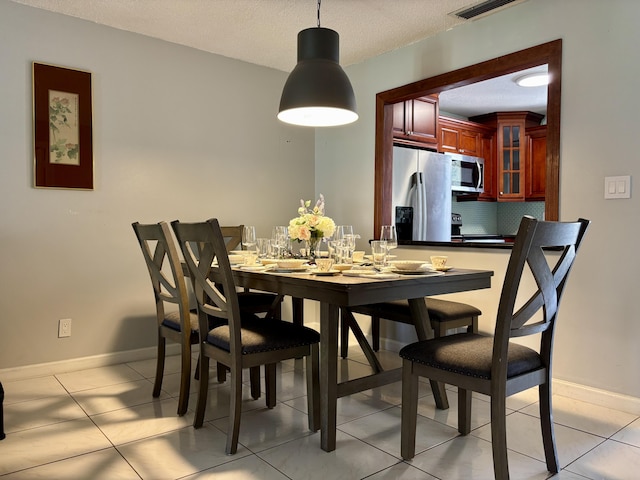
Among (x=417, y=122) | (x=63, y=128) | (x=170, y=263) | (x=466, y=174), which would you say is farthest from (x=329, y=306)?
(x=466, y=174)

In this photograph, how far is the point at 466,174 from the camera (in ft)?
18.1

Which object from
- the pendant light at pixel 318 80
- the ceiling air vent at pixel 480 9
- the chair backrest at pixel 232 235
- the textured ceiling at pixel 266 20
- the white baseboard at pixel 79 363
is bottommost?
the white baseboard at pixel 79 363

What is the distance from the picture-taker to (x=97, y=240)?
3367mm

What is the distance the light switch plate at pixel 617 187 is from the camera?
8.35ft

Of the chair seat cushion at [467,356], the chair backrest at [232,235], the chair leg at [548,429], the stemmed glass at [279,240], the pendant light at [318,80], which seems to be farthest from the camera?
the chair backrest at [232,235]

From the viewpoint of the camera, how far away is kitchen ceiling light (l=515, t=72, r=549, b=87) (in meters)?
4.40

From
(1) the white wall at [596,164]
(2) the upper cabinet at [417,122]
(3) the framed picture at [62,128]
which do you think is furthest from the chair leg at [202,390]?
(2) the upper cabinet at [417,122]

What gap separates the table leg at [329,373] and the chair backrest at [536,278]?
66 cm

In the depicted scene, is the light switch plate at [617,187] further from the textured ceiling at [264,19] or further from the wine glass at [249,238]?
the wine glass at [249,238]

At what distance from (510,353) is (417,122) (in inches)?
110

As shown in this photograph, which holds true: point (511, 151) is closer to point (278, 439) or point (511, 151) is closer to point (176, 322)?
point (176, 322)

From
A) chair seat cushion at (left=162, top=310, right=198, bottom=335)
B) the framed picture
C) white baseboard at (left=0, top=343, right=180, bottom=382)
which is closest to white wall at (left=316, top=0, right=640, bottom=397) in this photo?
chair seat cushion at (left=162, top=310, right=198, bottom=335)

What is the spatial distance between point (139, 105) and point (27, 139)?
2.57ft

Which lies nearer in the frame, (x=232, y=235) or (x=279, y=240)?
(x=279, y=240)
